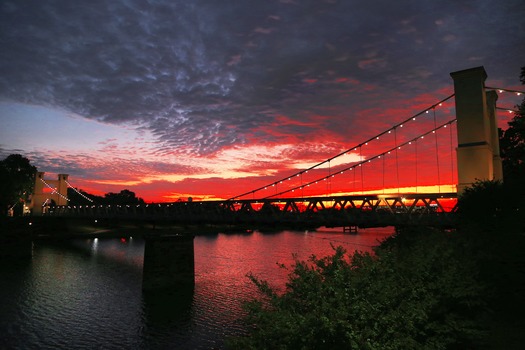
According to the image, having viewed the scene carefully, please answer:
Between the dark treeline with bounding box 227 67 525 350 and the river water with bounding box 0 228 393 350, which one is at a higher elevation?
the dark treeline with bounding box 227 67 525 350

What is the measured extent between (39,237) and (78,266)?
134ft

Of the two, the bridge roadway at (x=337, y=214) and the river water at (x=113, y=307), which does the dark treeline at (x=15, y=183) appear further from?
the bridge roadway at (x=337, y=214)

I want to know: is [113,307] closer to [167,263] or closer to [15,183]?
[167,263]

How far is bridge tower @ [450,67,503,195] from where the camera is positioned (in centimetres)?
3047

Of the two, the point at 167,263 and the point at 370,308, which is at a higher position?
the point at 370,308

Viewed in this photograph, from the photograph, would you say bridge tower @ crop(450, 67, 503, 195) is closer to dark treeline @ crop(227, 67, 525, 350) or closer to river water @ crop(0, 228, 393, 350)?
dark treeline @ crop(227, 67, 525, 350)

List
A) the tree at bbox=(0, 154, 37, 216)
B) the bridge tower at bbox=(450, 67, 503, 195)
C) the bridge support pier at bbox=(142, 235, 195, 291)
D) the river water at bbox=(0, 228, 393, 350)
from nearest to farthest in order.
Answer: the river water at bbox=(0, 228, 393, 350) < the bridge tower at bbox=(450, 67, 503, 195) < the bridge support pier at bbox=(142, 235, 195, 291) < the tree at bbox=(0, 154, 37, 216)

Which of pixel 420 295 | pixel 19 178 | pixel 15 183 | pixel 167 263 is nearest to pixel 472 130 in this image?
pixel 420 295

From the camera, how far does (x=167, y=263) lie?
3744 cm

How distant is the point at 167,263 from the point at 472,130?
29896 millimetres

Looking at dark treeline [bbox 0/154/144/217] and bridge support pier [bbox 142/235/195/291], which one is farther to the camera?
dark treeline [bbox 0/154/144/217]

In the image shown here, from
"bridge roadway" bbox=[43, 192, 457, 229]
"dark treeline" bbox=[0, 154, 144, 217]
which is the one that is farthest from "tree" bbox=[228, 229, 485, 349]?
"dark treeline" bbox=[0, 154, 144, 217]

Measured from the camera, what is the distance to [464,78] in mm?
32125

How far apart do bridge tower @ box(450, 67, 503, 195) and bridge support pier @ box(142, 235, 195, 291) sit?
2572 centimetres
